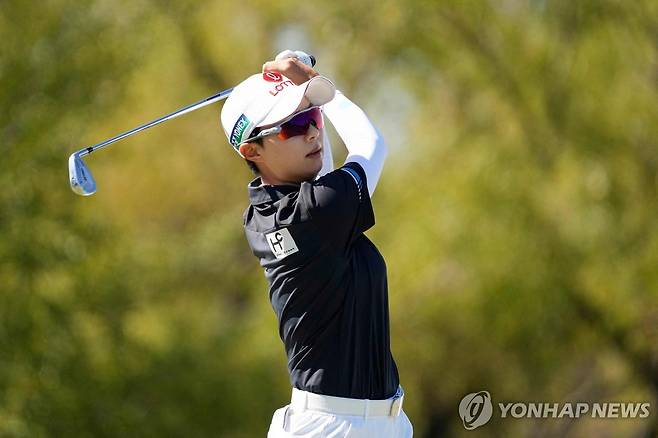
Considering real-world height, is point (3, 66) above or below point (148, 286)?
above

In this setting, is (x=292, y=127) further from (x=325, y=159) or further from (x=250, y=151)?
(x=325, y=159)

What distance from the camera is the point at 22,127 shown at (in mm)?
8383

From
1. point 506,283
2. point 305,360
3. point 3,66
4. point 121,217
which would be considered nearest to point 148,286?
point 121,217

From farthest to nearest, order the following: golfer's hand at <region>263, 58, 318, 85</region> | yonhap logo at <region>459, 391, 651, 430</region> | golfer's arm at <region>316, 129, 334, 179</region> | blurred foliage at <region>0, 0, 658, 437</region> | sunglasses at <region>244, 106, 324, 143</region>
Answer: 1. blurred foliage at <region>0, 0, 658, 437</region>
2. yonhap logo at <region>459, 391, 651, 430</region>
3. golfer's arm at <region>316, 129, 334, 179</region>
4. golfer's hand at <region>263, 58, 318, 85</region>
5. sunglasses at <region>244, 106, 324, 143</region>

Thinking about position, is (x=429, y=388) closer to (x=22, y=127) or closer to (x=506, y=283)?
(x=506, y=283)

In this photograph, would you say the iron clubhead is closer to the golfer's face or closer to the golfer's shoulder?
the golfer's face

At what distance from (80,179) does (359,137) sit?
86cm

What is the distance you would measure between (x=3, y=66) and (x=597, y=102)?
415 cm

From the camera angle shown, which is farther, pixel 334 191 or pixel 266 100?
pixel 266 100

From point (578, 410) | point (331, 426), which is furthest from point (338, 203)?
point (578, 410)

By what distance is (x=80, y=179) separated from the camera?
3373mm

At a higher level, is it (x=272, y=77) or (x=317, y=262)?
(x=272, y=77)

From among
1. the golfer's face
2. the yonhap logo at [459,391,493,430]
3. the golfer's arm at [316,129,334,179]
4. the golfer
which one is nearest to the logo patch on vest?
the golfer

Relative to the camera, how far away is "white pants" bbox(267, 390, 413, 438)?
2811 millimetres
